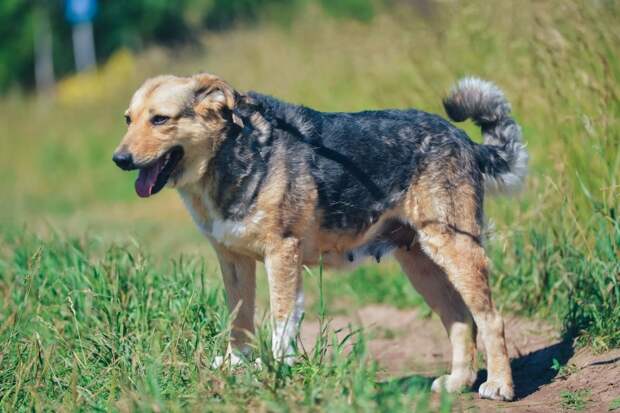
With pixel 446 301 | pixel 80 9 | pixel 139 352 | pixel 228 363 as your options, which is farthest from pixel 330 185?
pixel 80 9

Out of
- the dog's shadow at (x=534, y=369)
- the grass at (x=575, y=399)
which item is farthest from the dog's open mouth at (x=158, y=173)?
the grass at (x=575, y=399)

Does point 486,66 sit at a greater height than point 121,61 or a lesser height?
lesser

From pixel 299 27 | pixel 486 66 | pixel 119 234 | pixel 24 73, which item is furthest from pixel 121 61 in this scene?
pixel 486 66

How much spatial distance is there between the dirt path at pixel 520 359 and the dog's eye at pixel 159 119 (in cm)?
140

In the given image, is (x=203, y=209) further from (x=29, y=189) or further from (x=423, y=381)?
(x=29, y=189)

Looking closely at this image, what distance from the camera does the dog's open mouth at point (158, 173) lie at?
4.88 m

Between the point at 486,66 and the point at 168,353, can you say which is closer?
the point at 168,353

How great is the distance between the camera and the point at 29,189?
17.2 meters

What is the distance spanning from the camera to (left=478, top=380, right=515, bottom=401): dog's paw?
4973mm

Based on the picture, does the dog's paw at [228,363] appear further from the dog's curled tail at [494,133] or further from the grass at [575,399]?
the dog's curled tail at [494,133]

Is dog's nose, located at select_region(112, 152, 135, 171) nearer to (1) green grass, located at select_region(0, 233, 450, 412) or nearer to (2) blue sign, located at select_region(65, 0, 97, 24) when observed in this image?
(1) green grass, located at select_region(0, 233, 450, 412)

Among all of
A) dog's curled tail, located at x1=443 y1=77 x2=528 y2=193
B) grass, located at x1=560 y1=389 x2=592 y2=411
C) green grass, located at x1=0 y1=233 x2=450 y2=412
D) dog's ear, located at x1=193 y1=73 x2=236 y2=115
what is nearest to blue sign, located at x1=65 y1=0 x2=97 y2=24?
green grass, located at x1=0 y1=233 x2=450 y2=412

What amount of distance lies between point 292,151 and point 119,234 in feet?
20.7

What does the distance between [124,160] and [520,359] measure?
8.80 ft
